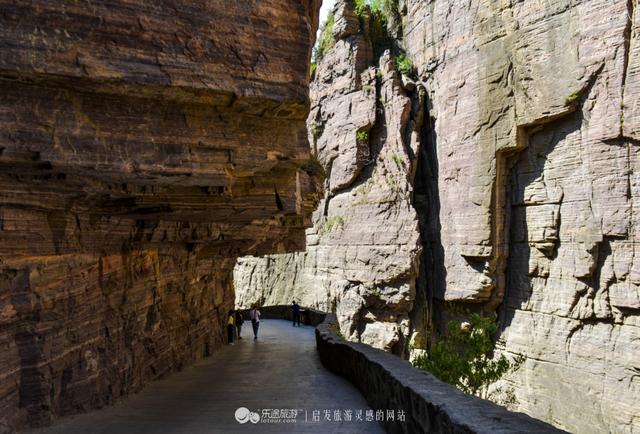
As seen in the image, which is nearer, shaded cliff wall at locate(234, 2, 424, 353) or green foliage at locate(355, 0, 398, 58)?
shaded cliff wall at locate(234, 2, 424, 353)

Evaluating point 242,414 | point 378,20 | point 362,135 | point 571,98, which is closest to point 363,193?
point 362,135

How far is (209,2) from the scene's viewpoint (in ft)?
19.4

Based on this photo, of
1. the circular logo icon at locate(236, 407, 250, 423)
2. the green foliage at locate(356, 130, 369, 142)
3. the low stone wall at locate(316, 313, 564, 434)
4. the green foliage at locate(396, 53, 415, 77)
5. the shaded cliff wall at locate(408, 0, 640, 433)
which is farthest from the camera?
the green foliage at locate(356, 130, 369, 142)

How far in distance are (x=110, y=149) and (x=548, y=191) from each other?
2188 centimetres

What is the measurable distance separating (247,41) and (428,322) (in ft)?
83.5

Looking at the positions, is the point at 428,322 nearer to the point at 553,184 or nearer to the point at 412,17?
the point at 553,184

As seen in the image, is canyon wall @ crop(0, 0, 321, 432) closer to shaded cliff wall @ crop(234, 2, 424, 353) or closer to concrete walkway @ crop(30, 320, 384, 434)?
concrete walkway @ crop(30, 320, 384, 434)

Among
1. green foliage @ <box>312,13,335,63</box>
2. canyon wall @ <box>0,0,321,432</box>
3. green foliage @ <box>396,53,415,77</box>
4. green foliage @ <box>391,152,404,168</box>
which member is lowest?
canyon wall @ <box>0,0,321,432</box>

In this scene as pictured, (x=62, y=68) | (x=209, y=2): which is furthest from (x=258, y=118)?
(x=62, y=68)

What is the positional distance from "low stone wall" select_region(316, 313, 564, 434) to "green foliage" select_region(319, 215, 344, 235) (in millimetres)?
22728

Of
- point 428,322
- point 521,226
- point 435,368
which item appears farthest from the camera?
point 428,322

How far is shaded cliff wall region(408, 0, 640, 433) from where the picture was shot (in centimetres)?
1964

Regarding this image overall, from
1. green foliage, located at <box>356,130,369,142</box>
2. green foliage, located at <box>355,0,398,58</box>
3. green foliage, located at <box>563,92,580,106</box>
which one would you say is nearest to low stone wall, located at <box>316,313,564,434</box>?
green foliage, located at <box>563,92,580,106</box>

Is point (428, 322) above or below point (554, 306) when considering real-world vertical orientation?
below
